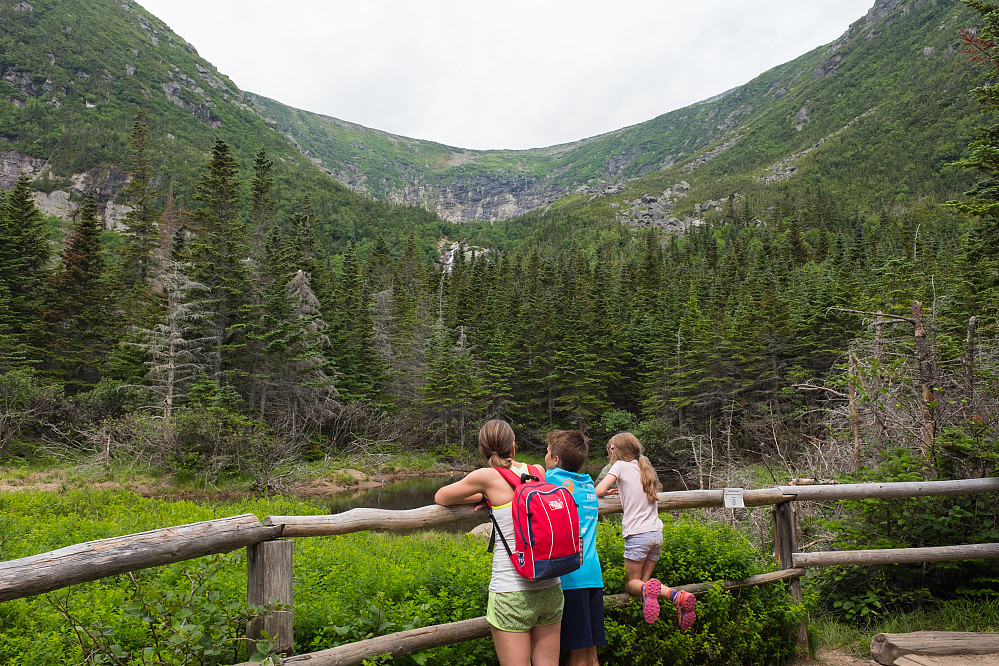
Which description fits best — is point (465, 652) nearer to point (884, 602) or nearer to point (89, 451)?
point (884, 602)

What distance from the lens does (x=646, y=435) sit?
120 feet

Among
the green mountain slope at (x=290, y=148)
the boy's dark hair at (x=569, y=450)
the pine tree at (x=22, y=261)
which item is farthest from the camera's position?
the green mountain slope at (x=290, y=148)

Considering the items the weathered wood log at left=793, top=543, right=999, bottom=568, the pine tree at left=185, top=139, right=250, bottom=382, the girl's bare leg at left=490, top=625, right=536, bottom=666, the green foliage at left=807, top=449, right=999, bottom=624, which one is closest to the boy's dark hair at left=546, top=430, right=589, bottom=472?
the girl's bare leg at left=490, top=625, right=536, bottom=666

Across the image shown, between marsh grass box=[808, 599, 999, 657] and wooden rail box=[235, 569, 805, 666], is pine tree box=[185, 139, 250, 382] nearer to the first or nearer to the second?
wooden rail box=[235, 569, 805, 666]

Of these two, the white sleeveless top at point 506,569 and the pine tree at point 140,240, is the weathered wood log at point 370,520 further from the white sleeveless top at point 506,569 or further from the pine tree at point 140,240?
the pine tree at point 140,240

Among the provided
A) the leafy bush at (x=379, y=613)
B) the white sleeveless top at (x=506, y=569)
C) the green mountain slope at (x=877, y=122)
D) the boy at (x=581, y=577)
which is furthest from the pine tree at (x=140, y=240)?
the green mountain slope at (x=877, y=122)

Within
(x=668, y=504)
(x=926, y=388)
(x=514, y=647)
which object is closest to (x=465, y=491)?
(x=514, y=647)

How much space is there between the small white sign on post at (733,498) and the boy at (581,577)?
5.06ft

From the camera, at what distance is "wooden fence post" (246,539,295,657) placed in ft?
9.41

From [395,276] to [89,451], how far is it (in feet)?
145

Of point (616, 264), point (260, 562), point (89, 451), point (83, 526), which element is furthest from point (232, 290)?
point (616, 264)

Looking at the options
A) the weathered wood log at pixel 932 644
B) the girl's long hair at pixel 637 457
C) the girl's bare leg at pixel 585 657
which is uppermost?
the girl's long hair at pixel 637 457

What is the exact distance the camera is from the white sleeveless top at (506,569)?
2.88 m

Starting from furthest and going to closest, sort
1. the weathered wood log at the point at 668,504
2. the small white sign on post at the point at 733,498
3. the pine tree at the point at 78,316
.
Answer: the pine tree at the point at 78,316, the small white sign on post at the point at 733,498, the weathered wood log at the point at 668,504
